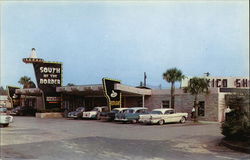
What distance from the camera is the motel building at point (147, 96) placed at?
28.7 meters

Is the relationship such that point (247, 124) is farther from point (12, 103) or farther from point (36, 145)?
point (12, 103)

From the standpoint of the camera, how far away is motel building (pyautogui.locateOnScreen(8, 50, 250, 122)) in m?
28.7

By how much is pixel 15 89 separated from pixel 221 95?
32039mm

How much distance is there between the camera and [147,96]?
113 feet

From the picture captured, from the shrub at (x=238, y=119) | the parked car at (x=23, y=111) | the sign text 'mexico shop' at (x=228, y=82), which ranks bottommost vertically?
the parked car at (x=23, y=111)

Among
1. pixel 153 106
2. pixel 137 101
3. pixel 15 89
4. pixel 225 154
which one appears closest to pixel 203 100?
pixel 153 106

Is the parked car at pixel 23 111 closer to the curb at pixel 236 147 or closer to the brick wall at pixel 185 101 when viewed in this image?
the brick wall at pixel 185 101

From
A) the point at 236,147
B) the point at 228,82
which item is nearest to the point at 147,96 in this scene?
the point at 228,82

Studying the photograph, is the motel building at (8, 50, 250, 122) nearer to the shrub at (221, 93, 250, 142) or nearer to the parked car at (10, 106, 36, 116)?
the parked car at (10, 106, 36, 116)

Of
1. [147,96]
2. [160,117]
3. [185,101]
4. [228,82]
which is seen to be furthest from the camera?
[228,82]

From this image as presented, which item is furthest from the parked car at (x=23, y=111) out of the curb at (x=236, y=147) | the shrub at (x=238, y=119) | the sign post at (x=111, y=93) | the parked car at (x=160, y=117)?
the curb at (x=236, y=147)

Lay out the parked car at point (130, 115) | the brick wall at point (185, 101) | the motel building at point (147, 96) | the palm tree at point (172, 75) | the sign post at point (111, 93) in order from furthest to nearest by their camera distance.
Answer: the sign post at point (111, 93)
the palm tree at point (172, 75)
the motel building at point (147, 96)
the brick wall at point (185, 101)
the parked car at point (130, 115)

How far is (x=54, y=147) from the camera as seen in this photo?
12.3 meters

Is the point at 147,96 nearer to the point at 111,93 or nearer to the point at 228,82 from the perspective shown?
the point at 111,93
